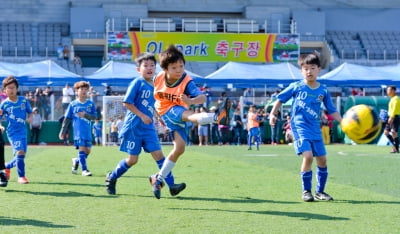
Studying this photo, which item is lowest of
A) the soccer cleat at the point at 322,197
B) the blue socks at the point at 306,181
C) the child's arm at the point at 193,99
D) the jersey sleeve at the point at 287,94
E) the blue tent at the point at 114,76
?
the soccer cleat at the point at 322,197

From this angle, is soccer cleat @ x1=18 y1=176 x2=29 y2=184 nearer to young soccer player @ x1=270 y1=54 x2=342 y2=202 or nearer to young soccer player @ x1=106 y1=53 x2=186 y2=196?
young soccer player @ x1=106 y1=53 x2=186 y2=196

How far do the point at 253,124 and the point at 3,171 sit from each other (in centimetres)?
1784

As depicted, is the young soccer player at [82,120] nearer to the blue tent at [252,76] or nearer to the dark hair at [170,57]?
the dark hair at [170,57]

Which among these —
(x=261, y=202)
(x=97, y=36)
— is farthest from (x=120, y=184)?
(x=97, y=36)

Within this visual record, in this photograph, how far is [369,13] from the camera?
5947 centimetres

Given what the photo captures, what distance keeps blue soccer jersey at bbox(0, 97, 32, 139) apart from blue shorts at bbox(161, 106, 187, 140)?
360cm

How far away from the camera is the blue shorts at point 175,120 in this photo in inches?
365

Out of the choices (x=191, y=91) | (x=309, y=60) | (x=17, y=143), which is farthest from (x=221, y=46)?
(x=191, y=91)

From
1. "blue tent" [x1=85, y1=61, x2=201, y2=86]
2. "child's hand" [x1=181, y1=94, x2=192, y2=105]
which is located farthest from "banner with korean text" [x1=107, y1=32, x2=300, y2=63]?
"child's hand" [x1=181, y1=94, x2=192, y2=105]

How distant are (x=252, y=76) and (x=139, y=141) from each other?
24.9m

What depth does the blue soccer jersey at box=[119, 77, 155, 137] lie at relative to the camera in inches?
392

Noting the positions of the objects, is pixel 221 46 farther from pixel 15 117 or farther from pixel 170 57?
pixel 170 57

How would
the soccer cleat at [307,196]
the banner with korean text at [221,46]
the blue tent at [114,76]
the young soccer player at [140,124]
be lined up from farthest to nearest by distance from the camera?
the banner with korean text at [221,46]
the blue tent at [114,76]
the young soccer player at [140,124]
the soccer cleat at [307,196]

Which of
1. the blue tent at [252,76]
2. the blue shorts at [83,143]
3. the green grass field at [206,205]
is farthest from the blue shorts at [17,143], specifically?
the blue tent at [252,76]
